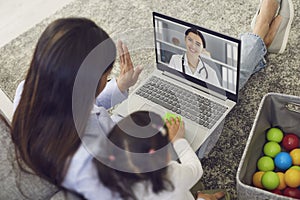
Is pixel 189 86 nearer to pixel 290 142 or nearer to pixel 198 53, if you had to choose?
pixel 198 53

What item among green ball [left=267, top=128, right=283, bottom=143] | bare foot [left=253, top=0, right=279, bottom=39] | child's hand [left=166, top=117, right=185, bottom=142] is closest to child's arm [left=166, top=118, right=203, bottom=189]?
child's hand [left=166, top=117, right=185, bottom=142]

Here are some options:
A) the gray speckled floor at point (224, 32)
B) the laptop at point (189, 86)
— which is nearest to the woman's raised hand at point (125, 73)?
the laptop at point (189, 86)

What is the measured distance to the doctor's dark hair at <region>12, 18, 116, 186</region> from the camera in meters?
0.91

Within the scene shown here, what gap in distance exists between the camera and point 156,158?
0.97m

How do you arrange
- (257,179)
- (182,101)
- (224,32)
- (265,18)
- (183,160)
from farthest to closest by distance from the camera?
(224,32) < (265,18) < (182,101) < (257,179) < (183,160)

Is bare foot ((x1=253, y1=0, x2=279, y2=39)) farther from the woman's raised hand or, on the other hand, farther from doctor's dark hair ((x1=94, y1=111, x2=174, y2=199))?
doctor's dark hair ((x1=94, y1=111, x2=174, y2=199))

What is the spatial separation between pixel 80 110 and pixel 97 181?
0.50 feet

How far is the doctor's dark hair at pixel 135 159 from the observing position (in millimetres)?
932

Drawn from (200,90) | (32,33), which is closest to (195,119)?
(200,90)

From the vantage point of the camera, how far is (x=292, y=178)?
1.22 meters

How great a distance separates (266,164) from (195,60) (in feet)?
1.14

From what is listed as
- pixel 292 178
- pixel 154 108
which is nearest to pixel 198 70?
pixel 154 108

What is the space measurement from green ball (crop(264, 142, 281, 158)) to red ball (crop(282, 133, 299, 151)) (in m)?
0.02

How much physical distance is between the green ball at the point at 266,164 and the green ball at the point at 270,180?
0.10 feet
